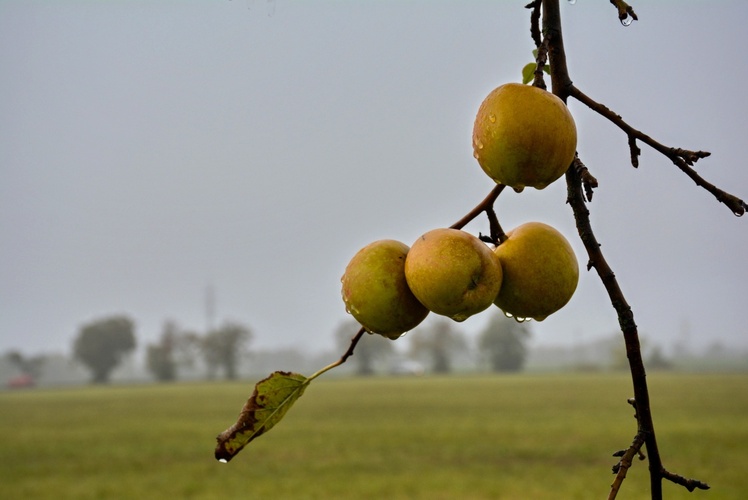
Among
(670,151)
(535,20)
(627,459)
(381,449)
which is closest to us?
(627,459)

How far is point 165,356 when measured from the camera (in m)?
116

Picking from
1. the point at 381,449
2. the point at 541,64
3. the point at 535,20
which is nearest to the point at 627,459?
the point at 541,64

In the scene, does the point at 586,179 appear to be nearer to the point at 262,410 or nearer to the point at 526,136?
the point at 526,136

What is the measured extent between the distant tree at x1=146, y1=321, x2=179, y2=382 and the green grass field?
5695 cm

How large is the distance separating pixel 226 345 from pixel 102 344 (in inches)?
692

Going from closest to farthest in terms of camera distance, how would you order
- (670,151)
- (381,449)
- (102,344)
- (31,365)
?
(670,151) → (381,449) → (102,344) → (31,365)

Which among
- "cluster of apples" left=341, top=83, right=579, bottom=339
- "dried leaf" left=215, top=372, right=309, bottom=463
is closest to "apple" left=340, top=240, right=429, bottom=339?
"cluster of apples" left=341, top=83, right=579, bottom=339

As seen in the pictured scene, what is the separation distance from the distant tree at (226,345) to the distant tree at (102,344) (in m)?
11.9

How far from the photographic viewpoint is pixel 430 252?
36.3 inches

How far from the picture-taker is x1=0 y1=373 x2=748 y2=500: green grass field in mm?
28750

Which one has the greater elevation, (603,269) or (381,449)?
(603,269)

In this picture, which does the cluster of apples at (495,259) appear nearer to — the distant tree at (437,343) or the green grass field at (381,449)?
the green grass field at (381,449)

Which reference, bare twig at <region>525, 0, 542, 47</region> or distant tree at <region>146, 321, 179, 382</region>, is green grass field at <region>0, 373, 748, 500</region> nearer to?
bare twig at <region>525, 0, 542, 47</region>

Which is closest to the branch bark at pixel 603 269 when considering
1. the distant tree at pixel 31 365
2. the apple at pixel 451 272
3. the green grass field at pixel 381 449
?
the apple at pixel 451 272
